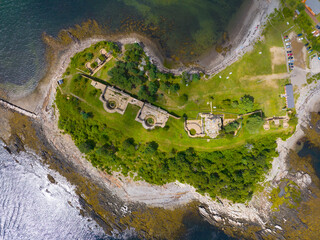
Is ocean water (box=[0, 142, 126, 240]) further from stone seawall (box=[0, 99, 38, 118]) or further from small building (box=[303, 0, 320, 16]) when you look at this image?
small building (box=[303, 0, 320, 16])

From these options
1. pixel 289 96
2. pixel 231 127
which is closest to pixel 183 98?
pixel 231 127

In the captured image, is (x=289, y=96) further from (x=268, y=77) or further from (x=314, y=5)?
(x=314, y=5)

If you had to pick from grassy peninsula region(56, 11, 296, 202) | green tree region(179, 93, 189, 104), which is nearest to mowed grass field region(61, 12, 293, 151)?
grassy peninsula region(56, 11, 296, 202)

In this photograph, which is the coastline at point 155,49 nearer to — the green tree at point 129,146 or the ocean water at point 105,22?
the ocean water at point 105,22

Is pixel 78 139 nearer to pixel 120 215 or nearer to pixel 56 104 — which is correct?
pixel 56 104

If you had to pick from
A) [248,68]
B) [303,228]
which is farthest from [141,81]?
[303,228]

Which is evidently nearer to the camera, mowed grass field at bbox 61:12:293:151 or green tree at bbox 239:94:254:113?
green tree at bbox 239:94:254:113
